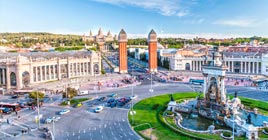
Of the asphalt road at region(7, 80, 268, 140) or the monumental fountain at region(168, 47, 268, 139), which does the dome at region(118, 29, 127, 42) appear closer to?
the asphalt road at region(7, 80, 268, 140)

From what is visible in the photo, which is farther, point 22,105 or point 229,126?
point 22,105

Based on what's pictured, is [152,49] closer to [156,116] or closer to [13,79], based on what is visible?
[13,79]

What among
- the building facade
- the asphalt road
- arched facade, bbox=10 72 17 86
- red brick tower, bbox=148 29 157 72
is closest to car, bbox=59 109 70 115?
the asphalt road

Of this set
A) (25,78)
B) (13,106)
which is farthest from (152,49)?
(13,106)

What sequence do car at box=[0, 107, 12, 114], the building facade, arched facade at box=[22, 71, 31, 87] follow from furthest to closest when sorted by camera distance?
arched facade at box=[22, 71, 31, 87]
the building facade
car at box=[0, 107, 12, 114]

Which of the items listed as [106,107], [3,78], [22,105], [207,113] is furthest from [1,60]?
[207,113]

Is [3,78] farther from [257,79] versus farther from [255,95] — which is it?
[257,79]


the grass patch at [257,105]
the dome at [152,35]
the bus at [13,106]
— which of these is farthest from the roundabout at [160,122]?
the dome at [152,35]
